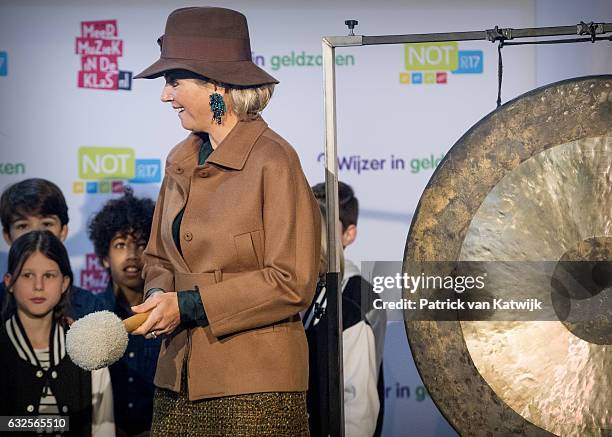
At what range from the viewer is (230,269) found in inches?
100

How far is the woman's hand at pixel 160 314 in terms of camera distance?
2.44m

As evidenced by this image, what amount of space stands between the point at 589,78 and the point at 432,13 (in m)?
0.98

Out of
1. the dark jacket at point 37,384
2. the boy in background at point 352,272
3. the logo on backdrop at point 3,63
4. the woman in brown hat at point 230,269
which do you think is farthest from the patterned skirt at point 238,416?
the logo on backdrop at point 3,63

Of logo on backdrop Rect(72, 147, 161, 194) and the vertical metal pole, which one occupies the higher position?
logo on backdrop Rect(72, 147, 161, 194)

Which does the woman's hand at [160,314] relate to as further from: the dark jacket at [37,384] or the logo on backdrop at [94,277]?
the logo on backdrop at [94,277]

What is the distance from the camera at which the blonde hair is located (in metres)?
2.65

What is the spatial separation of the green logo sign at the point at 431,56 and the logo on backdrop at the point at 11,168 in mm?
1484

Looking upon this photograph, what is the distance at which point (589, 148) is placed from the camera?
2.99 meters

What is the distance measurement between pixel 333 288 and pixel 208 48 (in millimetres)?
819

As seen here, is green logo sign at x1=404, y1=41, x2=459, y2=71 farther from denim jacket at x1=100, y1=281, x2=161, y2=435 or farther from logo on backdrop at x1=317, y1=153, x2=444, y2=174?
denim jacket at x1=100, y1=281, x2=161, y2=435

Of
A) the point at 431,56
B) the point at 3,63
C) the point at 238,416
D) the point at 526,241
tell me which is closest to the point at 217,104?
the point at 238,416

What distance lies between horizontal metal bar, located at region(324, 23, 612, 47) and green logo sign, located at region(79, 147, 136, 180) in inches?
46.6

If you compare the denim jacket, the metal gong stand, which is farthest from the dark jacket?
the metal gong stand

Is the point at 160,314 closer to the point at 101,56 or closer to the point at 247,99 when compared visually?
the point at 247,99
